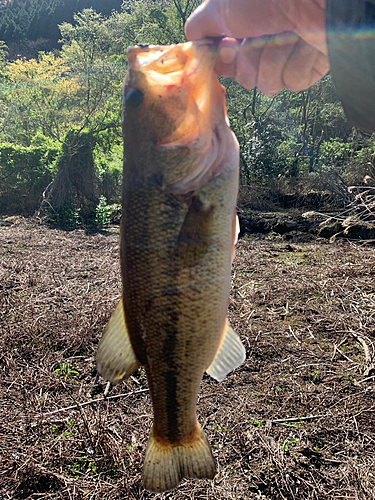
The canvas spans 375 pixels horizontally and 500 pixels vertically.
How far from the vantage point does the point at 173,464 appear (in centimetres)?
163

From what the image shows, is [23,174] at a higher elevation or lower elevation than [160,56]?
lower

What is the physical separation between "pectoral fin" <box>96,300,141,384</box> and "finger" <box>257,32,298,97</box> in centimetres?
136

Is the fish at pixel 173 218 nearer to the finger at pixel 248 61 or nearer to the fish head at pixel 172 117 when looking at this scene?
the fish head at pixel 172 117

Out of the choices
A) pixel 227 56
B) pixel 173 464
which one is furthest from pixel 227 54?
pixel 173 464

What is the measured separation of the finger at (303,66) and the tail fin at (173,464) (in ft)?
6.29

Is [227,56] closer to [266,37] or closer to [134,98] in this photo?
[266,37]

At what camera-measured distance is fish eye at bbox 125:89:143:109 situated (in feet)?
4.82

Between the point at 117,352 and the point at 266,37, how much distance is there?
5.64ft

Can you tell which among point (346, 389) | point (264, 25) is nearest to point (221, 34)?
point (264, 25)

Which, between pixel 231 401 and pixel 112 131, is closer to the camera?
pixel 231 401

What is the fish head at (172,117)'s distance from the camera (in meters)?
1.46

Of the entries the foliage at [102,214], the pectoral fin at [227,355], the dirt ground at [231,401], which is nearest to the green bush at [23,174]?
the foliage at [102,214]

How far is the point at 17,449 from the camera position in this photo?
3014 millimetres

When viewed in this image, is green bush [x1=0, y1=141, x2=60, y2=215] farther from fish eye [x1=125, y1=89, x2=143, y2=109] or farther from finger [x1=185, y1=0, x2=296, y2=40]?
fish eye [x1=125, y1=89, x2=143, y2=109]
